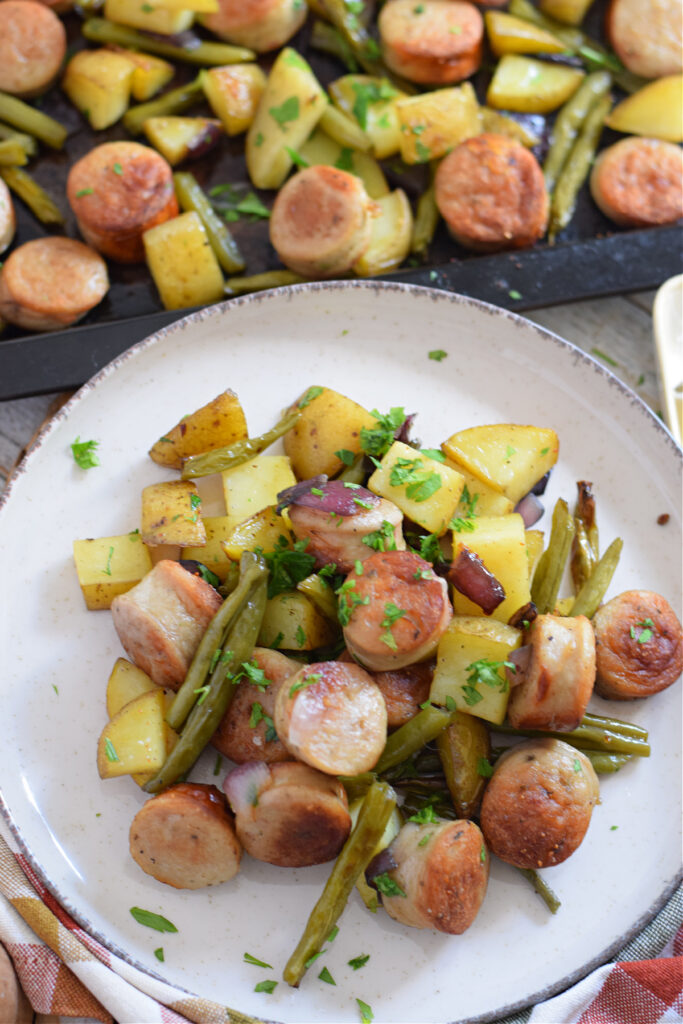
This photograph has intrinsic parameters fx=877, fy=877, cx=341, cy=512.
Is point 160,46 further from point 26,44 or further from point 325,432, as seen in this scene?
point 325,432

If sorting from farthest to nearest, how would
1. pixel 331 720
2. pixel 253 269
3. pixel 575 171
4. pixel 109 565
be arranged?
pixel 575 171 < pixel 253 269 < pixel 109 565 < pixel 331 720

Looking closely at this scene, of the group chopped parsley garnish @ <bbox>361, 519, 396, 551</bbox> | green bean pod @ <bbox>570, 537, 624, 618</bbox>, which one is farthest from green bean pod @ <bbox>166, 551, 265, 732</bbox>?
green bean pod @ <bbox>570, 537, 624, 618</bbox>

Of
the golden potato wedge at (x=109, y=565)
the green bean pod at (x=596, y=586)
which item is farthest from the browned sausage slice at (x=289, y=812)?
the green bean pod at (x=596, y=586)

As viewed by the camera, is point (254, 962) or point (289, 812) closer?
point (289, 812)

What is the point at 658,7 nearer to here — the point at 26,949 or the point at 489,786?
the point at 489,786

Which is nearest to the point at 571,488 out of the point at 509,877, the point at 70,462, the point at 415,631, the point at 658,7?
the point at 415,631

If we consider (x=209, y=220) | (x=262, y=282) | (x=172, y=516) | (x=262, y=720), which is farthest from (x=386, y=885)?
(x=209, y=220)

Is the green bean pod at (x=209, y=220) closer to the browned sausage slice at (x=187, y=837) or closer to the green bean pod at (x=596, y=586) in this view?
the green bean pod at (x=596, y=586)
